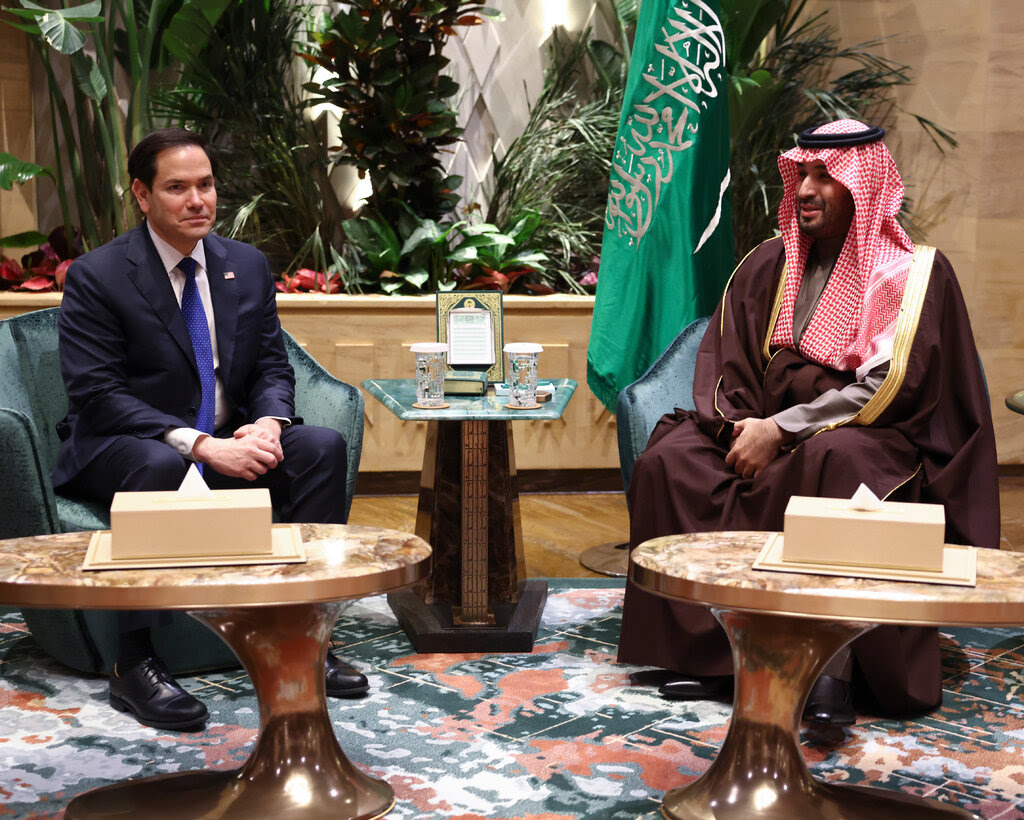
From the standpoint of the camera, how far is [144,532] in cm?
217

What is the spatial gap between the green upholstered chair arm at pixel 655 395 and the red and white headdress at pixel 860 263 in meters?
0.39

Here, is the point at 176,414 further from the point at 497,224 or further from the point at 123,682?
the point at 497,224

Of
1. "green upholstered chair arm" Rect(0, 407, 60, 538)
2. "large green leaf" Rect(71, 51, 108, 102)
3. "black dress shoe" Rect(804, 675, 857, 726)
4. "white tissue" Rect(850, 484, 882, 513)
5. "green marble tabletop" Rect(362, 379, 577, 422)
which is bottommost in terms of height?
"black dress shoe" Rect(804, 675, 857, 726)

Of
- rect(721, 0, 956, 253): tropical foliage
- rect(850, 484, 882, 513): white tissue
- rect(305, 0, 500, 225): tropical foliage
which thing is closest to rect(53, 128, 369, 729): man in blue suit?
rect(850, 484, 882, 513): white tissue

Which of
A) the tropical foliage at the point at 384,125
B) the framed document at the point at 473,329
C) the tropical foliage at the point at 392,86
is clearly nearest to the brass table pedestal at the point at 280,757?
the framed document at the point at 473,329

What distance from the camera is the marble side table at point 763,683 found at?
2.20 meters

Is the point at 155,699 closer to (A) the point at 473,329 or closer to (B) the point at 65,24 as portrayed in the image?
(A) the point at 473,329

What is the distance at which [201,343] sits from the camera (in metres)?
3.34

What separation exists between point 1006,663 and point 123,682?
2275 millimetres

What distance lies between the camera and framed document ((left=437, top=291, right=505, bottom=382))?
12.3 feet

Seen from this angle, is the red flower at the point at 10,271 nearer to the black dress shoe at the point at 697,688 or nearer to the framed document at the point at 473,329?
the framed document at the point at 473,329

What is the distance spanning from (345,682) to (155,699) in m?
0.44

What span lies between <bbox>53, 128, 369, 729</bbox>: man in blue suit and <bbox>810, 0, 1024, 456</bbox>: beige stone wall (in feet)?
11.9

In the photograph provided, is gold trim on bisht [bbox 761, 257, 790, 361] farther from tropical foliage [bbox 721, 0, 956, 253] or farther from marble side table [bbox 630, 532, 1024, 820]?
tropical foliage [bbox 721, 0, 956, 253]
